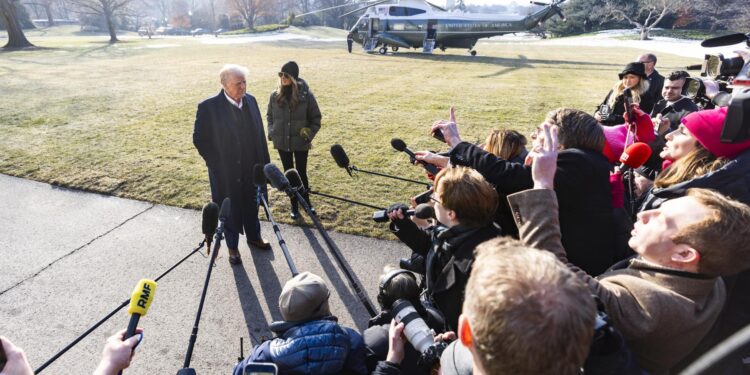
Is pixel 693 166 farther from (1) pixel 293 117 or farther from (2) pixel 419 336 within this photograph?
(1) pixel 293 117

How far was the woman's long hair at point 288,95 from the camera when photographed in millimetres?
5716

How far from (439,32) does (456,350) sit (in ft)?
102

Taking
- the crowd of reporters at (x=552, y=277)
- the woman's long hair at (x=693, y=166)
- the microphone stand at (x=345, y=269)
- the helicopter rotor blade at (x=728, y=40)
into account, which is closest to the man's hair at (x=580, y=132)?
the crowd of reporters at (x=552, y=277)

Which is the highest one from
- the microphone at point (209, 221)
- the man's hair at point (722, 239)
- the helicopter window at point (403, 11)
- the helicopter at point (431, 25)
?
the helicopter window at point (403, 11)

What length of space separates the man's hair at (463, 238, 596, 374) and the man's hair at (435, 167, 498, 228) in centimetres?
111

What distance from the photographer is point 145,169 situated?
7.78 m

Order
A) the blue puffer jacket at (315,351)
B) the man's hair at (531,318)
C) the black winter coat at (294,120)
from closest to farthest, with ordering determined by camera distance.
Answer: the man's hair at (531,318) → the blue puffer jacket at (315,351) → the black winter coat at (294,120)

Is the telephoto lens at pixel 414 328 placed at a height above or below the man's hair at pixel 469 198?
below

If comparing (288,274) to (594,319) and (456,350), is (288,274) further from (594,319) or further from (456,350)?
(594,319)

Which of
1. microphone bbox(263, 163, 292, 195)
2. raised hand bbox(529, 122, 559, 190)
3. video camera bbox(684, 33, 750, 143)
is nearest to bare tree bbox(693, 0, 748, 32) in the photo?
video camera bbox(684, 33, 750, 143)

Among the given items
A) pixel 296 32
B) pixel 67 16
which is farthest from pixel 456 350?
pixel 67 16

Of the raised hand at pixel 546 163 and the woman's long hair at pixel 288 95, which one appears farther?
the woman's long hair at pixel 288 95

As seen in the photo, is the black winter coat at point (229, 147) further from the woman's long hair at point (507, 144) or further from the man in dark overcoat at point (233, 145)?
the woman's long hair at point (507, 144)

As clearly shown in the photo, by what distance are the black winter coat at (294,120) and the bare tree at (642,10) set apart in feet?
194
